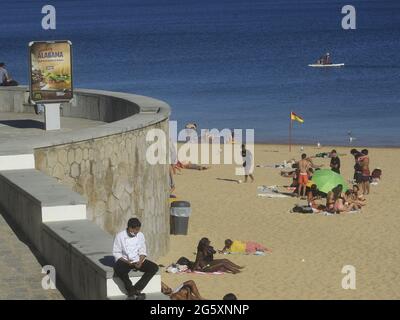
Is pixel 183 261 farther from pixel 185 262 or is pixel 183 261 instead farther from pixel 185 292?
pixel 185 292

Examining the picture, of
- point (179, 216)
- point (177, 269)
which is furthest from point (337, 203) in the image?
point (177, 269)

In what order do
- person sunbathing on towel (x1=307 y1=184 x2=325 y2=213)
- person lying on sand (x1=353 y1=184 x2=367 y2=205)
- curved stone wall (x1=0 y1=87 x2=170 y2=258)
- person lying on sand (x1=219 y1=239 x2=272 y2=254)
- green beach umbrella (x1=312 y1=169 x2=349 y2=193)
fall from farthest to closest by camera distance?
person lying on sand (x1=353 y1=184 x2=367 y2=205) < green beach umbrella (x1=312 y1=169 x2=349 y2=193) < person sunbathing on towel (x1=307 y1=184 x2=325 y2=213) < person lying on sand (x1=219 y1=239 x2=272 y2=254) < curved stone wall (x1=0 y1=87 x2=170 y2=258)

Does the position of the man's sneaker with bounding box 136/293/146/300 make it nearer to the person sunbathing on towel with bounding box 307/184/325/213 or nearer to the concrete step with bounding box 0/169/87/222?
the concrete step with bounding box 0/169/87/222

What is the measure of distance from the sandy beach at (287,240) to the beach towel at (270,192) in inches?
8.9

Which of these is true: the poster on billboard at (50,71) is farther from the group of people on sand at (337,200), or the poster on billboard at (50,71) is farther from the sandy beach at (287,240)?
the group of people on sand at (337,200)

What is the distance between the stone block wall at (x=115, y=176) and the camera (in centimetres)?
1485

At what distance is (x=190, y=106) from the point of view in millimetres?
65875

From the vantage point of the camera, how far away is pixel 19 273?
10.2m

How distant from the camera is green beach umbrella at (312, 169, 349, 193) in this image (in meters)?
27.1

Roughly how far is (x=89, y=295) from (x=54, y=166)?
569cm

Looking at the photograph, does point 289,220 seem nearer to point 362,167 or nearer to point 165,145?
point 362,167

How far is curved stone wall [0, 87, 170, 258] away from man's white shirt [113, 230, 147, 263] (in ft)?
14.8

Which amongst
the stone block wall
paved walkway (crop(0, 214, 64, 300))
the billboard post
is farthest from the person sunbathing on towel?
paved walkway (crop(0, 214, 64, 300))
